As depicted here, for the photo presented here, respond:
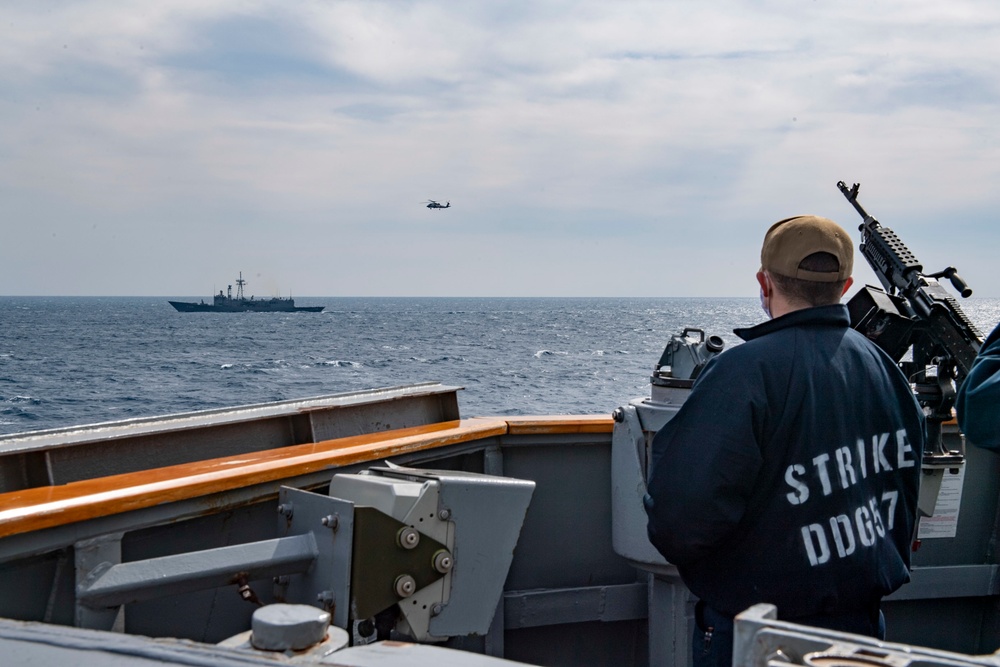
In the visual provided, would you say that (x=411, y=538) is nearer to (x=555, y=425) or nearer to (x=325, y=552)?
(x=325, y=552)

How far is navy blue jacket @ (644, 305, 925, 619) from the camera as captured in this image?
1.93m

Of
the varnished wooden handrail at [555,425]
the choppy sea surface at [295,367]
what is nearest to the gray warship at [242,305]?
the choppy sea surface at [295,367]

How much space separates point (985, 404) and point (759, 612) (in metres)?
1.45

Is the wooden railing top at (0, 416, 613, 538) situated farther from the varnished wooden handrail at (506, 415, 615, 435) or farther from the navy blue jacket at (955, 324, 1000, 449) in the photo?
the navy blue jacket at (955, 324, 1000, 449)

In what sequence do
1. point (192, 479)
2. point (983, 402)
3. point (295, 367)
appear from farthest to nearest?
point (295, 367)
point (192, 479)
point (983, 402)

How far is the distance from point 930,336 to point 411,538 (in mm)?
2598

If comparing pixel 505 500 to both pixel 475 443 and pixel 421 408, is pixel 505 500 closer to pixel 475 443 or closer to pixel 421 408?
pixel 475 443

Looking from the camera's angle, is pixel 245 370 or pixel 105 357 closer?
pixel 245 370

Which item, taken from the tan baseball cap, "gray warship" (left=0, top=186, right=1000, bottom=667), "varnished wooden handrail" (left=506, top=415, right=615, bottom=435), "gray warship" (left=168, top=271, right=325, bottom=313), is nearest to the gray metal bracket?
"gray warship" (left=0, top=186, right=1000, bottom=667)

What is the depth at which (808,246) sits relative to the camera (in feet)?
6.62

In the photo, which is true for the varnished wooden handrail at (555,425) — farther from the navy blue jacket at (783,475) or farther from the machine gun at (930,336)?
the navy blue jacket at (783,475)

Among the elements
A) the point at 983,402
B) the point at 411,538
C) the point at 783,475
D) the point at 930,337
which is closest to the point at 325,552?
the point at 411,538

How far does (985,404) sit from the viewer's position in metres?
2.23

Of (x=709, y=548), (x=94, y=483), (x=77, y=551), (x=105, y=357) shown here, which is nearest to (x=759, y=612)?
(x=709, y=548)
